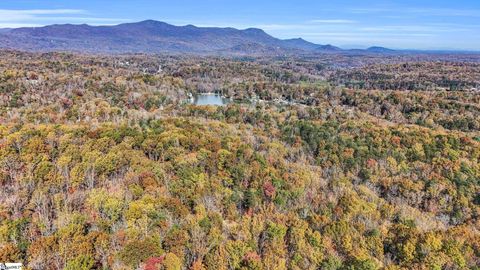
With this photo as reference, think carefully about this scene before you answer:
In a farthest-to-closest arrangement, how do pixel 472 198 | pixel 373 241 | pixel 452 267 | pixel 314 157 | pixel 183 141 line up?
1. pixel 314 157
2. pixel 183 141
3. pixel 472 198
4. pixel 373 241
5. pixel 452 267

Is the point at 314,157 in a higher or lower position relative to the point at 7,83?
lower

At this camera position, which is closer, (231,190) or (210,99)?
(231,190)

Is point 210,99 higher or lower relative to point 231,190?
lower

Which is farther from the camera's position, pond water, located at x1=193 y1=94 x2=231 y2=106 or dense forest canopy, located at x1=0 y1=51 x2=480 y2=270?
pond water, located at x1=193 y1=94 x2=231 y2=106

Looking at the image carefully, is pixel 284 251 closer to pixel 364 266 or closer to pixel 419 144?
pixel 364 266

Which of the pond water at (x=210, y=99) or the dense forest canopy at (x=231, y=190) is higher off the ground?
the dense forest canopy at (x=231, y=190)

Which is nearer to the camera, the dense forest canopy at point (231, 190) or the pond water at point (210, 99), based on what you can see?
the dense forest canopy at point (231, 190)

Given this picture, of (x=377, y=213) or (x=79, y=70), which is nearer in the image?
(x=377, y=213)

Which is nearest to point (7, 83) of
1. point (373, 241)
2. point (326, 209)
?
point (326, 209)
